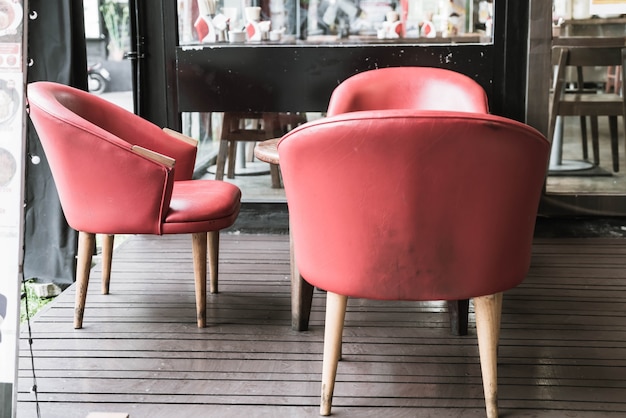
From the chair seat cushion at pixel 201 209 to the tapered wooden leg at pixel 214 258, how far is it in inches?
7.4

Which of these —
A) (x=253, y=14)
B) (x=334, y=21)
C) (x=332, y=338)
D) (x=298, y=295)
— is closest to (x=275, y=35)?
(x=253, y=14)

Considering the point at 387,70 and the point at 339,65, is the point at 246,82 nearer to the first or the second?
the point at 339,65

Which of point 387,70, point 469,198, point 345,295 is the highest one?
point 387,70

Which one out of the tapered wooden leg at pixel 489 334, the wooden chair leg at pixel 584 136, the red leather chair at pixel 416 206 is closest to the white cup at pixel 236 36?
the wooden chair leg at pixel 584 136

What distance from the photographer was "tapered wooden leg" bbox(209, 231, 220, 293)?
3.36 meters

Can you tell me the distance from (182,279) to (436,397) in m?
1.60

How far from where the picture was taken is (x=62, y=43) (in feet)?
11.7

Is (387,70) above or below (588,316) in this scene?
above

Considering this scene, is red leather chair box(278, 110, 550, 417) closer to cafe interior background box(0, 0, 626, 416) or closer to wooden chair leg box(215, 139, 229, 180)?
cafe interior background box(0, 0, 626, 416)

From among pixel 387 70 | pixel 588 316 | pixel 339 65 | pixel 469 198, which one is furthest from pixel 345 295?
pixel 339 65

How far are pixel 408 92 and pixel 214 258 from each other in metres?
1.17

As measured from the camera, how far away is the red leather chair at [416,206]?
80.9 inches

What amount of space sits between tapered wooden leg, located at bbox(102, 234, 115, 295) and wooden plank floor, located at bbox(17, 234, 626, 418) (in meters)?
0.05

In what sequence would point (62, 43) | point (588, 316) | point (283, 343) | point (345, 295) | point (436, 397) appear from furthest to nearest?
point (62, 43) < point (588, 316) < point (283, 343) < point (436, 397) < point (345, 295)
